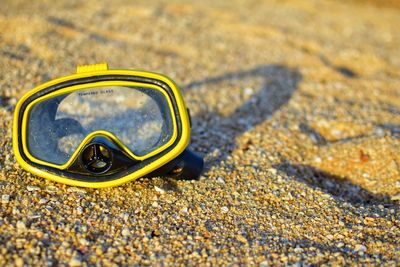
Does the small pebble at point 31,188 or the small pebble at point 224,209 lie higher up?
the small pebble at point 31,188

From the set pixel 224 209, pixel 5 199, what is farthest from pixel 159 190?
pixel 5 199

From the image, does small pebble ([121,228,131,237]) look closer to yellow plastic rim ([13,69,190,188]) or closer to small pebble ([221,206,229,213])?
yellow plastic rim ([13,69,190,188])

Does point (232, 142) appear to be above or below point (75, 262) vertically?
below

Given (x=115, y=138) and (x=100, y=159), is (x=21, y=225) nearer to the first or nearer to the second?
(x=100, y=159)

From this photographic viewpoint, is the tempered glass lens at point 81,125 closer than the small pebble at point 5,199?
No

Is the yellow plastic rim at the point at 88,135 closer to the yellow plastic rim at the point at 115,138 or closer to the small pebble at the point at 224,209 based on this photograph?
the yellow plastic rim at the point at 115,138

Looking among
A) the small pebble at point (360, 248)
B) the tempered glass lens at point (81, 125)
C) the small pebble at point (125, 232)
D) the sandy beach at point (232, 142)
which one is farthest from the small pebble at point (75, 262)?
the small pebble at point (360, 248)
